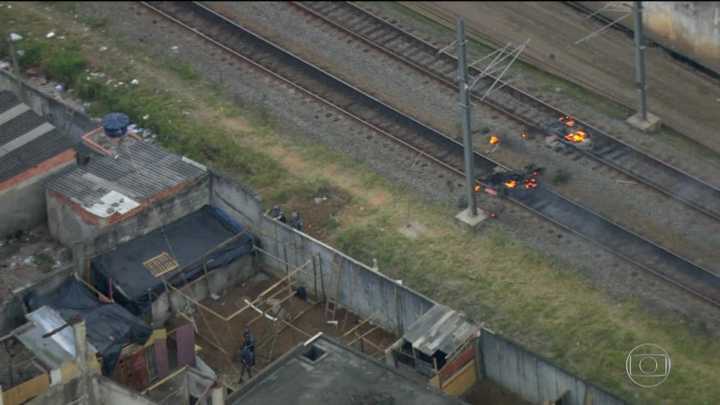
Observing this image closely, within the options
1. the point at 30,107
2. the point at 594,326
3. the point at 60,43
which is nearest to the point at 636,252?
the point at 594,326

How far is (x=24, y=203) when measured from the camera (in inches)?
1497

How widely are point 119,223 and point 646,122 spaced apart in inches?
517

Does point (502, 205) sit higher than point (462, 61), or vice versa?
point (462, 61)

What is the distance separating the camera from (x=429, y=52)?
1730 inches

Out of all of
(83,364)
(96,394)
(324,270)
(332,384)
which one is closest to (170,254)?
(324,270)

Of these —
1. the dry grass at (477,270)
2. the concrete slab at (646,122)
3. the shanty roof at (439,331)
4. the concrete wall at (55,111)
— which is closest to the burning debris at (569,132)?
the concrete slab at (646,122)

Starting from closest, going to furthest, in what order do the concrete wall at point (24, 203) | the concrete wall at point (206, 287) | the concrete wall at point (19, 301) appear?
1. the concrete wall at point (19, 301)
2. the concrete wall at point (206, 287)
3. the concrete wall at point (24, 203)

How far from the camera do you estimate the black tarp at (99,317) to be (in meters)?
33.0

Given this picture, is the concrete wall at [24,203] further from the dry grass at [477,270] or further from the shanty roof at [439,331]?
the shanty roof at [439,331]

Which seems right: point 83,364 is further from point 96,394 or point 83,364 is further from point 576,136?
point 576,136

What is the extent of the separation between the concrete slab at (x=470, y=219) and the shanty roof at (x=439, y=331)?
4.27 m

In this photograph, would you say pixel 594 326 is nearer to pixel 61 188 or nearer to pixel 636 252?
pixel 636 252

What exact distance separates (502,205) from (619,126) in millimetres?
4345

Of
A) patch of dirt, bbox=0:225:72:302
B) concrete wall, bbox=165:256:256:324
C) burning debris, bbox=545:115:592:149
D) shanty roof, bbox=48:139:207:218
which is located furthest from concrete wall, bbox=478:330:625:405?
patch of dirt, bbox=0:225:72:302
